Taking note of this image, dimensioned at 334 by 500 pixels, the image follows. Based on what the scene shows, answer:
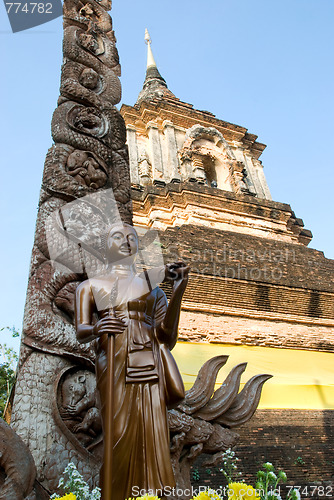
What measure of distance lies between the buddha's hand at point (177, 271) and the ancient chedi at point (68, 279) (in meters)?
0.87

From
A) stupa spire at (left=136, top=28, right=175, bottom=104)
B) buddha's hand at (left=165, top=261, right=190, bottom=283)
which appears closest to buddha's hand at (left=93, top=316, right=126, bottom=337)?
buddha's hand at (left=165, top=261, right=190, bottom=283)

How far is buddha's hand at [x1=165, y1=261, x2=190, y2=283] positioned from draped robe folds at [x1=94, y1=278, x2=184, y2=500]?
0.23m

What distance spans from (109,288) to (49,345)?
65 centimetres

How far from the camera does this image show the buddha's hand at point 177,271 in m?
2.44

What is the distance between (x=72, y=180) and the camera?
3.74 metres

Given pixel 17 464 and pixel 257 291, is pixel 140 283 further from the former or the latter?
pixel 257 291

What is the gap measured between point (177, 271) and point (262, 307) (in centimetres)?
548

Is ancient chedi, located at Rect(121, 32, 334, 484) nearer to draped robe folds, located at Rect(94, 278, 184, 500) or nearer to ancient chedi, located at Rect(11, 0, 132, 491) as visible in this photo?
ancient chedi, located at Rect(11, 0, 132, 491)

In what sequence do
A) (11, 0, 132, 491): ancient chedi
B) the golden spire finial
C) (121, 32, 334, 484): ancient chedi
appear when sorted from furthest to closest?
the golden spire finial → (121, 32, 334, 484): ancient chedi → (11, 0, 132, 491): ancient chedi

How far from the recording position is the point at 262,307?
7.61 m

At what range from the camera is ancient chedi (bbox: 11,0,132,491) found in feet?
8.34

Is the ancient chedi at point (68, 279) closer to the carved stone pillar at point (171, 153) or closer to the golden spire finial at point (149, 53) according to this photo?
the carved stone pillar at point (171, 153)

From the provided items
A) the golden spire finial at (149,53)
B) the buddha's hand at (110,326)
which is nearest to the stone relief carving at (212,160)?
the golden spire finial at (149,53)

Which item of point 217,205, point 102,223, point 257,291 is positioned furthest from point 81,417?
point 217,205
